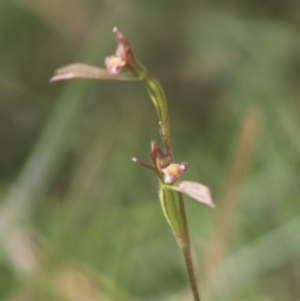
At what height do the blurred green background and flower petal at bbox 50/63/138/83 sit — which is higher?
the blurred green background

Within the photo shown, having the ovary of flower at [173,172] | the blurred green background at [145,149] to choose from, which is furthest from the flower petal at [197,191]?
the blurred green background at [145,149]

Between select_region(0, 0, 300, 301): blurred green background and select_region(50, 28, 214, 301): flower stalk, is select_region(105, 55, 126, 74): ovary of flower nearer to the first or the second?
select_region(50, 28, 214, 301): flower stalk

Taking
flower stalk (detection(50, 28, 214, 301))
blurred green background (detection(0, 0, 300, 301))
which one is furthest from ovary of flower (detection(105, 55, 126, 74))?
blurred green background (detection(0, 0, 300, 301))

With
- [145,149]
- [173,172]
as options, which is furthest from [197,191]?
[145,149]

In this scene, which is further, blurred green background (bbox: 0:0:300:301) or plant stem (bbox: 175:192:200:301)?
blurred green background (bbox: 0:0:300:301)

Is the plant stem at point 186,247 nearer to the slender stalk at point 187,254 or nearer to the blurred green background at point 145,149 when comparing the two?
the slender stalk at point 187,254

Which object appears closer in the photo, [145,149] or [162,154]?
[162,154]

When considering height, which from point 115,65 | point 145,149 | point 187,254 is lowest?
point 187,254

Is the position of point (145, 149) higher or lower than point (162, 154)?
higher

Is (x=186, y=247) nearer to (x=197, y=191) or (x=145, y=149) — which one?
(x=197, y=191)
